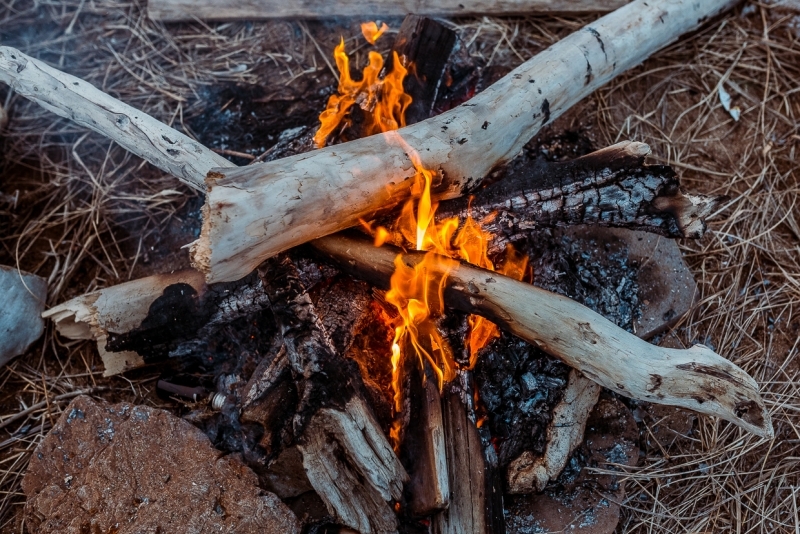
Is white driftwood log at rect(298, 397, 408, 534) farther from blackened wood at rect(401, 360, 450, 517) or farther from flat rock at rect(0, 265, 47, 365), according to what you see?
flat rock at rect(0, 265, 47, 365)

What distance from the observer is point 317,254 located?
7.64 feet

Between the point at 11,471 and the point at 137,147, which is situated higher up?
the point at 137,147

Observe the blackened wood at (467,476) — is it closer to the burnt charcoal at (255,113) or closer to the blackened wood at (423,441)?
the blackened wood at (423,441)

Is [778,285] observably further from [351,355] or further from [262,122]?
[262,122]

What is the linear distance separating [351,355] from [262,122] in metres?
1.55

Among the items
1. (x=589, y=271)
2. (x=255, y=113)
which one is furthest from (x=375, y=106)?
(x=589, y=271)

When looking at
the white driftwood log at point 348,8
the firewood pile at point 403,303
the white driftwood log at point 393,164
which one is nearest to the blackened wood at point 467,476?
the firewood pile at point 403,303

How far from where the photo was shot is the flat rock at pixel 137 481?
→ 83.3 inches

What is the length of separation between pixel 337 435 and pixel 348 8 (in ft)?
8.45

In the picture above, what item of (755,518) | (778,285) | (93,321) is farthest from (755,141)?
(93,321)

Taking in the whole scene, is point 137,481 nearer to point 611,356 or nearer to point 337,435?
point 337,435

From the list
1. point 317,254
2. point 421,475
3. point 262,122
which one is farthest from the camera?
point 262,122

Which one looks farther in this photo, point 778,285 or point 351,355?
point 778,285

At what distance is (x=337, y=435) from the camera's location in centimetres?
205
